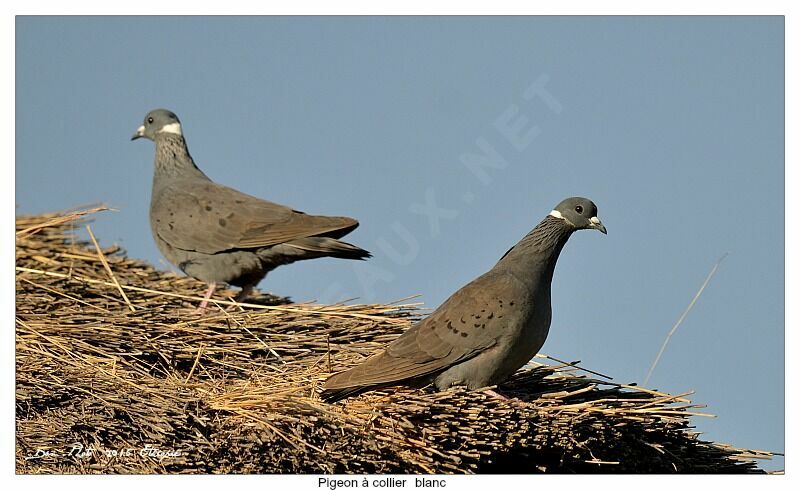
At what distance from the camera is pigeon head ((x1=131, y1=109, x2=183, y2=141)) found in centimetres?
709

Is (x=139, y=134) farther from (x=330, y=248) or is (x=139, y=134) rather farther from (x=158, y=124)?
(x=330, y=248)

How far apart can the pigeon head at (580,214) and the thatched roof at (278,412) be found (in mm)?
682

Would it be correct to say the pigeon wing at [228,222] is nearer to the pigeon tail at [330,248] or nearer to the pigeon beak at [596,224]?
the pigeon tail at [330,248]

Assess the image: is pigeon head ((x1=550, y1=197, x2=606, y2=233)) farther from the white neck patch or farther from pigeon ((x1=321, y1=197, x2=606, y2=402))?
the white neck patch

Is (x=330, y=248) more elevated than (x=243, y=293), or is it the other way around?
(x=330, y=248)

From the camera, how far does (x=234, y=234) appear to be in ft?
20.1

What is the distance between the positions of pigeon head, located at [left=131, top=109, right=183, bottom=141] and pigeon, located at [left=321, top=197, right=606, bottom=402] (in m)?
3.34

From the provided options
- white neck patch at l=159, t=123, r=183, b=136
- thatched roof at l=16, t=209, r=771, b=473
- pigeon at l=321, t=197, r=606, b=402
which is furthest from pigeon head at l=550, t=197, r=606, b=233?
white neck patch at l=159, t=123, r=183, b=136

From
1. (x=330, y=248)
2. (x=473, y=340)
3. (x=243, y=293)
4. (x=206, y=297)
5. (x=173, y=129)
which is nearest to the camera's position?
(x=473, y=340)

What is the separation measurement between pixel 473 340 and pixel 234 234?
7.74ft

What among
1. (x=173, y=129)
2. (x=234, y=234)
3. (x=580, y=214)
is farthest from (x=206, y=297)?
(x=580, y=214)

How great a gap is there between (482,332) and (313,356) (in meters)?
0.95

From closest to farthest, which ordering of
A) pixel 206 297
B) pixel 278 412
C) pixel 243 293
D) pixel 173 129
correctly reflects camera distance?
pixel 278 412 → pixel 206 297 → pixel 243 293 → pixel 173 129

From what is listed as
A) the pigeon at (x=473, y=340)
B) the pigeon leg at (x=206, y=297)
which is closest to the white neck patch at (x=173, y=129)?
the pigeon leg at (x=206, y=297)
